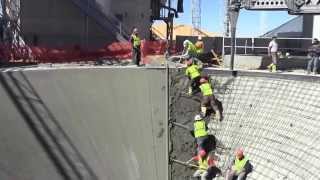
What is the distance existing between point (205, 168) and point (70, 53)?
11419mm

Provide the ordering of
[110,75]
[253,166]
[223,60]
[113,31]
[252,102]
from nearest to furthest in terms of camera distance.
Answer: [253,166]
[252,102]
[110,75]
[223,60]
[113,31]

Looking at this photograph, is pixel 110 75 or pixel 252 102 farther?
Answer: pixel 110 75

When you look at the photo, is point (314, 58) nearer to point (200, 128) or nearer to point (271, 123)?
point (271, 123)

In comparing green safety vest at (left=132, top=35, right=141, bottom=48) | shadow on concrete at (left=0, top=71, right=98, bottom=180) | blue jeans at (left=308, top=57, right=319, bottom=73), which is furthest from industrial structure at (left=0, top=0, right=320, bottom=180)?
blue jeans at (left=308, top=57, right=319, bottom=73)

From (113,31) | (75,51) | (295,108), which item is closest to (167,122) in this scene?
(295,108)

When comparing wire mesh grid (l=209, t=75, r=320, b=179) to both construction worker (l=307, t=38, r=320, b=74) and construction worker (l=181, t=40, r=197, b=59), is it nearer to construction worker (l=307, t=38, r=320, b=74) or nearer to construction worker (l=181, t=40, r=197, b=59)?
construction worker (l=307, t=38, r=320, b=74)

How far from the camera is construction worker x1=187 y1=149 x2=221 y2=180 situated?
20.5 meters

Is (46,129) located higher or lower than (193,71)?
lower

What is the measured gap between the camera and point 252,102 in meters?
22.3

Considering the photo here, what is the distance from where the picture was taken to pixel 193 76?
78.0 ft

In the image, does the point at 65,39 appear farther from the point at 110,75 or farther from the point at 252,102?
the point at 252,102

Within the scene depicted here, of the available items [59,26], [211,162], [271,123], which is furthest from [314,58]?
[59,26]

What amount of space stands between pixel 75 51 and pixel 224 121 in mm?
10144

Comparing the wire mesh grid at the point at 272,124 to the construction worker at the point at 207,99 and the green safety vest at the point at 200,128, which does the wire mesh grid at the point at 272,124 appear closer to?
the construction worker at the point at 207,99
